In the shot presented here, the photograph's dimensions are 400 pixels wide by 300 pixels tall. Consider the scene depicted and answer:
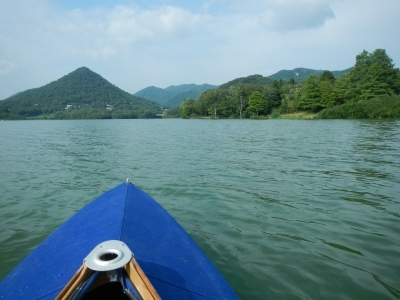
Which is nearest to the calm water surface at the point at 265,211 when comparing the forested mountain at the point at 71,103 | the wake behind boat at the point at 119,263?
the wake behind boat at the point at 119,263

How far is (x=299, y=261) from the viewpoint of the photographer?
13.9ft

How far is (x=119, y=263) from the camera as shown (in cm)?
174

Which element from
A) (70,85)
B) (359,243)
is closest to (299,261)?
(359,243)

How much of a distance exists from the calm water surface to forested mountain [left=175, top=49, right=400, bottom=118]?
38730 mm

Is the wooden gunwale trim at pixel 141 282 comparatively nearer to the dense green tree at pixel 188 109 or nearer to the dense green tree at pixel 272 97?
the dense green tree at pixel 272 97

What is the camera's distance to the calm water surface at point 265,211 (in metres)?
3.88

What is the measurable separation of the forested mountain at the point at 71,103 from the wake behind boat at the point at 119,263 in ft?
421

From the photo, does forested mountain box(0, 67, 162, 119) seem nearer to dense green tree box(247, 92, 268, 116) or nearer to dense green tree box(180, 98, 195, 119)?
dense green tree box(180, 98, 195, 119)

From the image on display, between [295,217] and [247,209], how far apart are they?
1.10m

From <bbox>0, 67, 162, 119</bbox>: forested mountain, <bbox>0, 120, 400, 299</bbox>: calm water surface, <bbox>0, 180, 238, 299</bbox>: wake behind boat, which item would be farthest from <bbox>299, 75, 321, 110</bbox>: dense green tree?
<bbox>0, 67, 162, 119</bbox>: forested mountain

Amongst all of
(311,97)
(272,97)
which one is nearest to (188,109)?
(272,97)

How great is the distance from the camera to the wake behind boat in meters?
1.78

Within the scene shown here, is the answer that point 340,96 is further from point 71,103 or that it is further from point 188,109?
point 71,103

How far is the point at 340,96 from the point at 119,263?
67706mm
